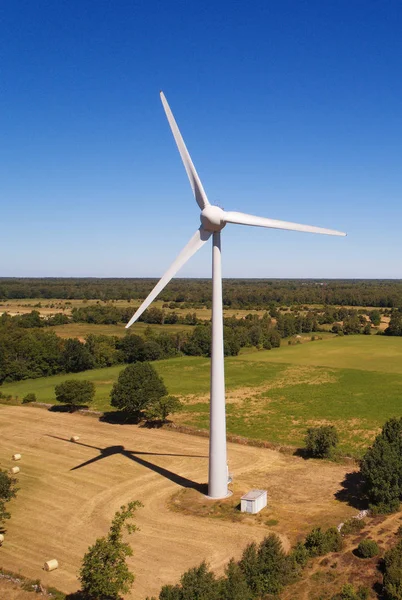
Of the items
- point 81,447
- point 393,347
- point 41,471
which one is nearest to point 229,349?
point 393,347

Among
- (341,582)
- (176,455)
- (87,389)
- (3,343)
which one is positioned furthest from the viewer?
(3,343)

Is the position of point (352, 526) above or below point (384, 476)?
below

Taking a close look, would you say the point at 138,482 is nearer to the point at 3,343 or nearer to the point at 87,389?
the point at 87,389

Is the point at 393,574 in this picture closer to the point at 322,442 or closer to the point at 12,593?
the point at 12,593

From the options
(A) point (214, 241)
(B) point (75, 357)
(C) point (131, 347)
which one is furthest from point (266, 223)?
(C) point (131, 347)

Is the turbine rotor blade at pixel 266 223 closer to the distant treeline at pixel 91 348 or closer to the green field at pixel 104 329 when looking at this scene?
the distant treeline at pixel 91 348

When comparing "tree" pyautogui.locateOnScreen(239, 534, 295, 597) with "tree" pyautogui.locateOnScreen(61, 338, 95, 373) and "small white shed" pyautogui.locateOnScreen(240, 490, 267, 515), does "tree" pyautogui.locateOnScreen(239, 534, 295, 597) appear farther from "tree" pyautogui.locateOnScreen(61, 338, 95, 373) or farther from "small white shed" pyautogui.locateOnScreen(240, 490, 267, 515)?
"tree" pyautogui.locateOnScreen(61, 338, 95, 373)
